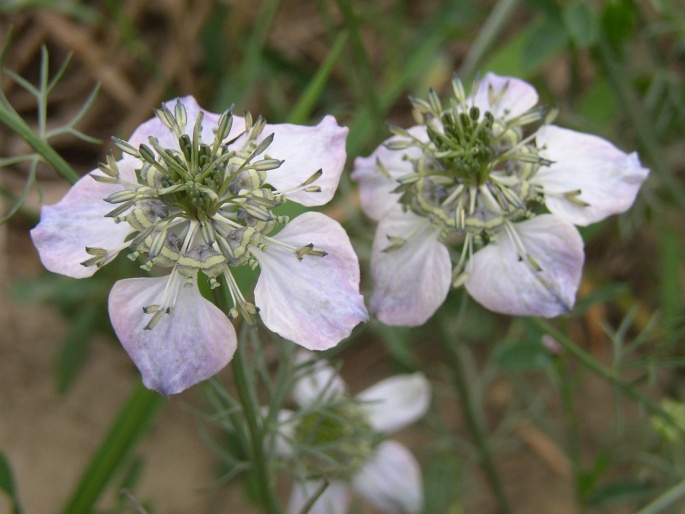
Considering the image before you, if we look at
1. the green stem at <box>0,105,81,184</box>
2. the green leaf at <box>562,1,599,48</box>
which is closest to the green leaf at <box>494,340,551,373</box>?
the green leaf at <box>562,1,599,48</box>

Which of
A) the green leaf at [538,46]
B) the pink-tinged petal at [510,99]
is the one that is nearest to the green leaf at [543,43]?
the green leaf at [538,46]

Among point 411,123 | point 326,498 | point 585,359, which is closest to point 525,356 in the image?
point 585,359

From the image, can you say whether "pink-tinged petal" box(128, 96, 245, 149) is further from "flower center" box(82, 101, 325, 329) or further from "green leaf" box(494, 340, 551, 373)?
"green leaf" box(494, 340, 551, 373)

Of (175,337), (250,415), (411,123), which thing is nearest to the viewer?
(175,337)

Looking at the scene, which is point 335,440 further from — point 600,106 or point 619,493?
point 600,106

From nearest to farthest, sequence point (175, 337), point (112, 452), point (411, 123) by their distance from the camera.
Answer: point (175, 337) < point (112, 452) < point (411, 123)

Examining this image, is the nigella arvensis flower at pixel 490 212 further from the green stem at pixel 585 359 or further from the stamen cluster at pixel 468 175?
the green stem at pixel 585 359
